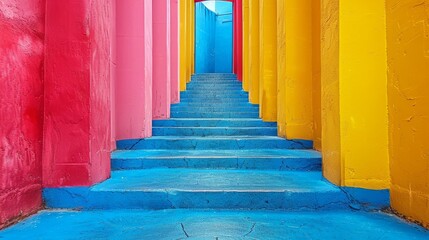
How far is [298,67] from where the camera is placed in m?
3.46

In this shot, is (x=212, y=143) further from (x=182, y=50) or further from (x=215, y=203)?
(x=182, y=50)

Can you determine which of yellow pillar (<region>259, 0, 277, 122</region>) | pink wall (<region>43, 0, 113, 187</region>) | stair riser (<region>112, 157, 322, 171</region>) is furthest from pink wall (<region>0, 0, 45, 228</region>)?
yellow pillar (<region>259, 0, 277, 122</region>)

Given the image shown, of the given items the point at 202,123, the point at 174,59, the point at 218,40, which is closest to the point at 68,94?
the point at 202,123

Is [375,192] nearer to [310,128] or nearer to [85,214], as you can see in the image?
[310,128]

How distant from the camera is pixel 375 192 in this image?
77.7 inches

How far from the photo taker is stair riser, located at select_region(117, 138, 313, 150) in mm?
3328

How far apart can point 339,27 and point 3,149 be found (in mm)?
2081

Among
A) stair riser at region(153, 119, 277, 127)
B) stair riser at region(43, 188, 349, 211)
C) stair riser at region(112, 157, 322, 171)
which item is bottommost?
stair riser at region(43, 188, 349, 211)

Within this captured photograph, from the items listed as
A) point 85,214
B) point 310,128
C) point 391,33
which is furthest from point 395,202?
point 85,214

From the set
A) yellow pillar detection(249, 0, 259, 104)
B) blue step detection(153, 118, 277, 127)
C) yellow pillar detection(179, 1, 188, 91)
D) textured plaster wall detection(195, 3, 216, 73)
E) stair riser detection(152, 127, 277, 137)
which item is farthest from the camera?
textured plaster wall detection(195, 3, 216, 73)

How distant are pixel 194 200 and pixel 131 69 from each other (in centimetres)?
196

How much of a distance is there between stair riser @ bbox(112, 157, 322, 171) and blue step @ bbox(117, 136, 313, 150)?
583 mm

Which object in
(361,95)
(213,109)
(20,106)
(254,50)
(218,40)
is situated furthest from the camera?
(218,40)

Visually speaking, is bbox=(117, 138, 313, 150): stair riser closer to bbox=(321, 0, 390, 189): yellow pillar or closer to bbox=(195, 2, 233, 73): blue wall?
bbox=(321, 0, 390, 189): yellow pillar
